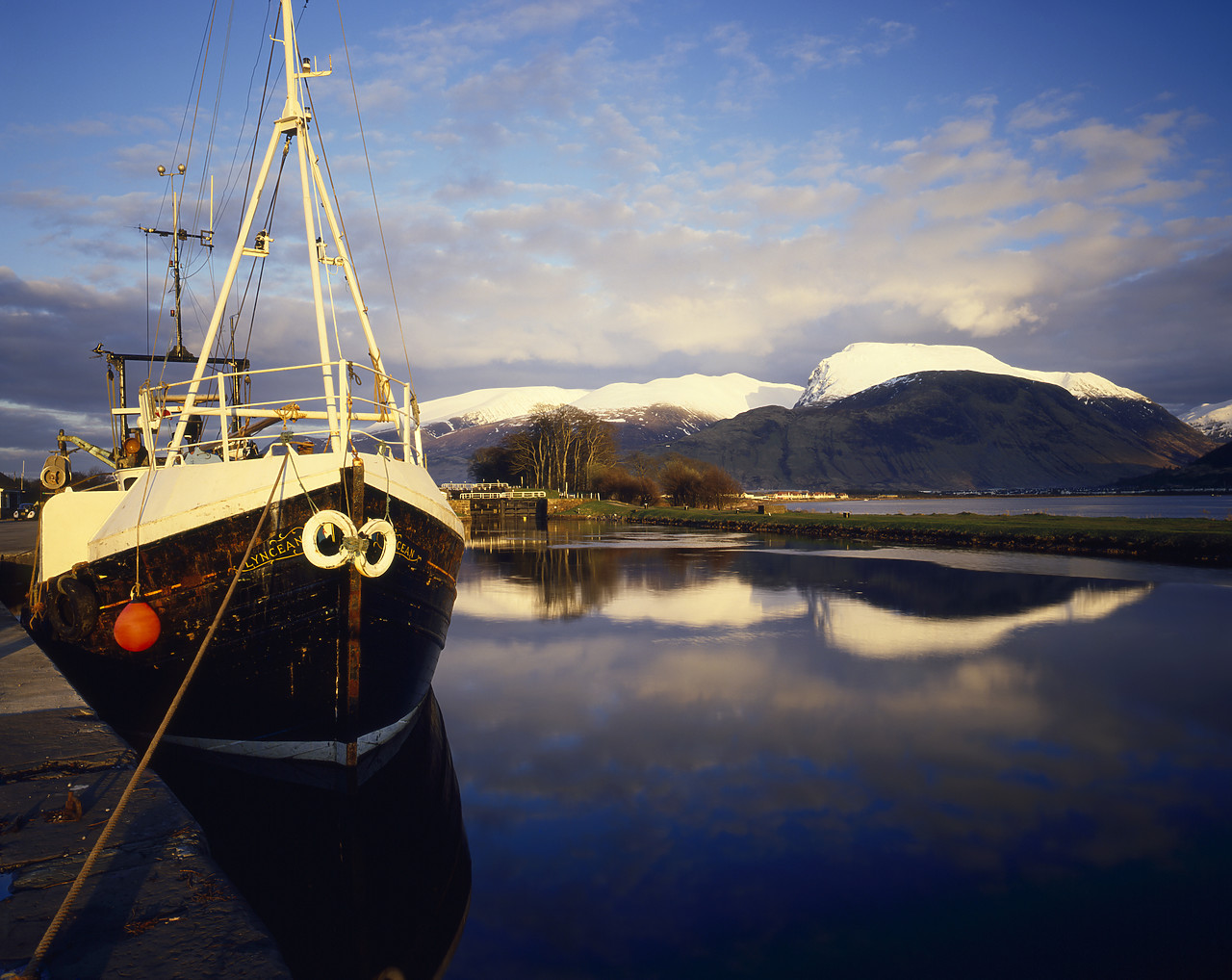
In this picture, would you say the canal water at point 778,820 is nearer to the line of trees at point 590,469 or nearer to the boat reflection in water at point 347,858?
the boat reflection in water at point 347,858

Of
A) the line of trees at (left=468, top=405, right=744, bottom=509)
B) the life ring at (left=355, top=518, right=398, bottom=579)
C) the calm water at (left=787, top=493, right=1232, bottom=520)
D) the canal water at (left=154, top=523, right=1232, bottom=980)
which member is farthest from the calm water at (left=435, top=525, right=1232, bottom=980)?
the line of trees at (left=468, top=405, right=744, bottom=509)

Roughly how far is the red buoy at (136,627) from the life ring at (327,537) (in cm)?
199

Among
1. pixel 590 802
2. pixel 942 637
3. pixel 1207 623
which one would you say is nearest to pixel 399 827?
pixel 590 802

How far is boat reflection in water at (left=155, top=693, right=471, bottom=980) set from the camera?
598 centimetres

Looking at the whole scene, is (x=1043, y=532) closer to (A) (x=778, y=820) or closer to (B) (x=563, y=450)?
(A) (x=778, y=820)

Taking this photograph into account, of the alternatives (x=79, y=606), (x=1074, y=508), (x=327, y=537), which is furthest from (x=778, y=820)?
(x=1074, y=508)

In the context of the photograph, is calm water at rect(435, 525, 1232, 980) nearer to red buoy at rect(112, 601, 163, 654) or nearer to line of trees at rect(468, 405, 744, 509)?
red buoy at rect(112, 601, 163, 654)

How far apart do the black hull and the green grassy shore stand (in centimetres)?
3603

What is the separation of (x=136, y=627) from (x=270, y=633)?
1.48m

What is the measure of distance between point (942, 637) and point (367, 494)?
45.6ft

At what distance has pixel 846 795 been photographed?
849 centimetres

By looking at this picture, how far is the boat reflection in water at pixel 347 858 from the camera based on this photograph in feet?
19.6

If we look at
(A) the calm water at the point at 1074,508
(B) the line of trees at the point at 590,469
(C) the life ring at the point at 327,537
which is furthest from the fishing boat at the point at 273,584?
(B) the line of trees at the point at 590,469

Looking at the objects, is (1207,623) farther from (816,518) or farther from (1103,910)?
(816,518)
